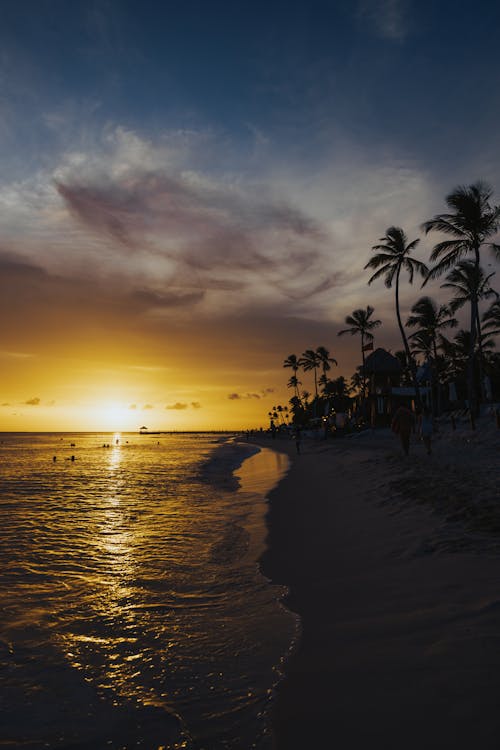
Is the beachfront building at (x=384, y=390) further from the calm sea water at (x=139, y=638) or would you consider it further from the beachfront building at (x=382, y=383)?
the calm sea water at (x=139, y=638)

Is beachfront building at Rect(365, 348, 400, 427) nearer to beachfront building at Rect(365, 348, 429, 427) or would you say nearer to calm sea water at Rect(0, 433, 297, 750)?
beachfront building at Rect(365, 348, 429, 427)

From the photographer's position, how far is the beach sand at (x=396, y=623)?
263 centimetres

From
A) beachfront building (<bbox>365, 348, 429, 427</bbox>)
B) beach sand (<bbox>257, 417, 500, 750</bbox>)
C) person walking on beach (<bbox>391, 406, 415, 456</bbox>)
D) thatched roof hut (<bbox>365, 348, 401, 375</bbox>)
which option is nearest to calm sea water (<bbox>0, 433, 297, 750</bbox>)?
beach sand (<bbox>257, 417, 500, 750</bbox>)

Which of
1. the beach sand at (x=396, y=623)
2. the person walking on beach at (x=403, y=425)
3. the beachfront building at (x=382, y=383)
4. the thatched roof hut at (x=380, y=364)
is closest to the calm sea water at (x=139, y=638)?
the beach sand at (x=396, y=623)

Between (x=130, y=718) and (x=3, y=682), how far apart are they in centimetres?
133

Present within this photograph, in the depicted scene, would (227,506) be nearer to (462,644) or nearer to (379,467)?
(379,467)

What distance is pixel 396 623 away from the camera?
13.0ft

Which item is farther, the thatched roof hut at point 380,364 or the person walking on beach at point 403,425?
the thatched roof hut at point 380,364

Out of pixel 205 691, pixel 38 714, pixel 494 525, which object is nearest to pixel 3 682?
pixel 38 714

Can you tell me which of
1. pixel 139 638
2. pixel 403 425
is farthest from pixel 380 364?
pixel 139 638

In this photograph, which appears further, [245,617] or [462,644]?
[245,617]

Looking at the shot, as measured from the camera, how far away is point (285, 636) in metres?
4.15

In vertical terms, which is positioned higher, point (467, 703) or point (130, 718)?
point (467, 703)

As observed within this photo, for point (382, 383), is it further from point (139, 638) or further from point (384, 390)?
point (139, 638)
